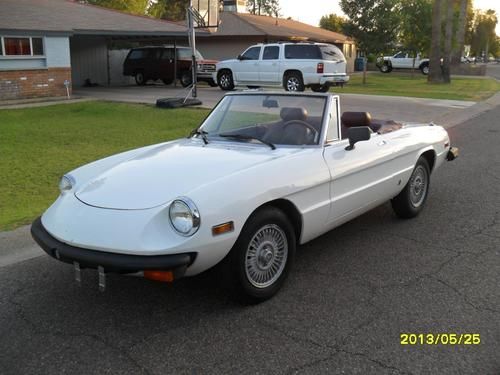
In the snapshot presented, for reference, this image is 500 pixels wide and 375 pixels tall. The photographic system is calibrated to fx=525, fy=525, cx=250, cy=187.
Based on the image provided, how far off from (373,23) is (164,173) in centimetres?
4174

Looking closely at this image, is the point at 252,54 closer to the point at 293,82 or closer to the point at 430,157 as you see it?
the point at 293,82

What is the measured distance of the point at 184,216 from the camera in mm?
3148

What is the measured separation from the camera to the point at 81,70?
2520cm

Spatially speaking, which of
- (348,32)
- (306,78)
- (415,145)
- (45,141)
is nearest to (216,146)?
(415,145)

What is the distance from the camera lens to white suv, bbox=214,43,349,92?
19.3 meters

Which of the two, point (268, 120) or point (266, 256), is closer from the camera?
point (266, 256)

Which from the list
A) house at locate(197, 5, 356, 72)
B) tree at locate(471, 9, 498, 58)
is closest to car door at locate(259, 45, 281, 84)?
house at locate(197, 5, 356, 72)

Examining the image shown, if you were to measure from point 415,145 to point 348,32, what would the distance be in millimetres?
40214

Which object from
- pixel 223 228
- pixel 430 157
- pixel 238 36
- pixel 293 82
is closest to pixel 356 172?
pixel 223 228

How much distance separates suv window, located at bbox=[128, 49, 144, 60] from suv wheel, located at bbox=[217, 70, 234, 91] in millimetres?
5369

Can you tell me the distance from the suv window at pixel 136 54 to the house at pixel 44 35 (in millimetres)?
2344

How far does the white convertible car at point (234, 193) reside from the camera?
3135mm

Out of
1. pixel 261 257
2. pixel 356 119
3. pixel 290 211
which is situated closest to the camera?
pixel 261 257

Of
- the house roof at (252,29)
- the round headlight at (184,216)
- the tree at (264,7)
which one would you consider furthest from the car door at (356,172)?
the tree at (264,7)
